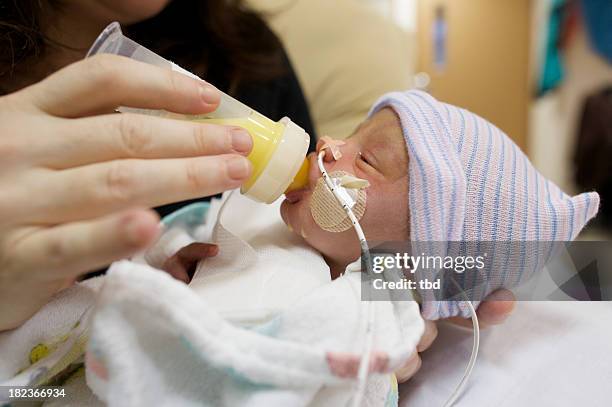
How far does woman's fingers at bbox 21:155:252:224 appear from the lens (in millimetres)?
500

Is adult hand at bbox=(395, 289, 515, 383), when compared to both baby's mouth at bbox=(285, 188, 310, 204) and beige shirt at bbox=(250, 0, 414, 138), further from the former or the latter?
beige shirt at bbox=(250, 0, 414, 138)

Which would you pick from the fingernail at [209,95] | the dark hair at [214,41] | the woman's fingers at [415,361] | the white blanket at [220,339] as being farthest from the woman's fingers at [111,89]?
the dark hair at [214,41]

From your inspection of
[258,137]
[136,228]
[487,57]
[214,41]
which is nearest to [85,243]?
[136,228]

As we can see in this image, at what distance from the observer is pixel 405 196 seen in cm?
76

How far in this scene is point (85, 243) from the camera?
0.45 meters

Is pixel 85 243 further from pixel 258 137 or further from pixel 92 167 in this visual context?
pixel 258 137

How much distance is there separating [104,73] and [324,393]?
1.57ft

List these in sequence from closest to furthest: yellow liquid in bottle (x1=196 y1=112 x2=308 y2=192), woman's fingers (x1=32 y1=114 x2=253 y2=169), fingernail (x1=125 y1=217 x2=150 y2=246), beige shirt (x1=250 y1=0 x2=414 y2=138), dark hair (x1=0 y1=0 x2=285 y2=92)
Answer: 1. fingernail (x1=125 y1=217 x2=150 y2=246)
2. woman's fingers (x1=32 y1=114 x2=253 y2=169)
3. yellow liquid in bottle (x1=196 y1=112 x2=308 y2=192)
4. dark hair (x1=0 y1=0 x2=285 y2=92)
5. beige shirt (x1=250 y1=0 x2=414 y2=138)

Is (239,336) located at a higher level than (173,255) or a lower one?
higher

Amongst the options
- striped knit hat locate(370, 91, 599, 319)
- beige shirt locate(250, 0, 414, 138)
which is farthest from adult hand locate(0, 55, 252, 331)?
beige shirt locate(250, 0, 414, 138)

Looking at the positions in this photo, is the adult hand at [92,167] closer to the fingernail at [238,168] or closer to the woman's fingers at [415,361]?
the fingernail at [238,168]

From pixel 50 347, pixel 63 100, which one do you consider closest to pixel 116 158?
pixel 63 100

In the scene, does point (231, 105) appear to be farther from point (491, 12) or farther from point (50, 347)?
point (491, 12)

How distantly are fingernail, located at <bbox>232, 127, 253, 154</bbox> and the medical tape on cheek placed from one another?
178 millimetres
